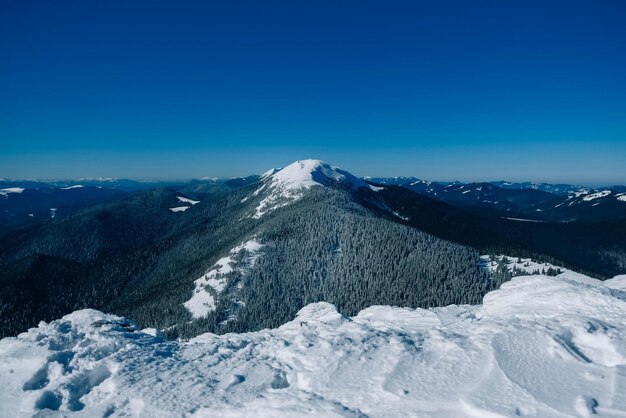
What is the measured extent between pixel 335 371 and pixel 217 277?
442ft

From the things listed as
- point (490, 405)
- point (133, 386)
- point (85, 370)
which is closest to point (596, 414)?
point (490, 405)

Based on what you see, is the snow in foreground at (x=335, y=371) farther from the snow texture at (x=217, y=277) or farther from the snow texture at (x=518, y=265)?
the snow texture at (x=518, y=265)

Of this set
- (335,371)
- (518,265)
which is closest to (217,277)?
(518,265)

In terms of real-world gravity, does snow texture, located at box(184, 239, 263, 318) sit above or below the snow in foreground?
below

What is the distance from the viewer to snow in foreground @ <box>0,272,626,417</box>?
15.6 meters

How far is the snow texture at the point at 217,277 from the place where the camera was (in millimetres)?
129500

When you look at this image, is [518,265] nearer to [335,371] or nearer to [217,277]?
[217,277]

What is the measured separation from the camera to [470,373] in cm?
1789

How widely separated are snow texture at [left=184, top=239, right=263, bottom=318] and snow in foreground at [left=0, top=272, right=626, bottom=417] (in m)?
109

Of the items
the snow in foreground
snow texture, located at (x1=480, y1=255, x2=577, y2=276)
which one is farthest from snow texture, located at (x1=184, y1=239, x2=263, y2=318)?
the snow in foreground

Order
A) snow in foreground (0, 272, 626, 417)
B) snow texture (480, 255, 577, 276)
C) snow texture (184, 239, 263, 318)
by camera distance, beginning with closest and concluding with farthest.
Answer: snow in foreground (0, 272, 626, 417) → snow texture (184, 239, 263, 318) → snow texture (480, 255, 577, 276)

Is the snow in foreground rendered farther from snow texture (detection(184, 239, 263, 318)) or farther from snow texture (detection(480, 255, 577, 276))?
snow texture (detection(480, 255, 577, 276))

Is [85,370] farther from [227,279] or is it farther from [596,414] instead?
[227,279]

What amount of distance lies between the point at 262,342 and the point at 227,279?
402 ft
